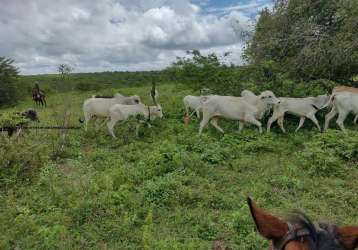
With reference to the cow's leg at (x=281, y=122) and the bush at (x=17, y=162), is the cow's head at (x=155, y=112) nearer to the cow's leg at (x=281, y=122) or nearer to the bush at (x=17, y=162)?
the cow's leg at (x=281, y=122)

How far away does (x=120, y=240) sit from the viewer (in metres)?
5.39

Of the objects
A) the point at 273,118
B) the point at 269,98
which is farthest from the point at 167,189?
the point at 269,98

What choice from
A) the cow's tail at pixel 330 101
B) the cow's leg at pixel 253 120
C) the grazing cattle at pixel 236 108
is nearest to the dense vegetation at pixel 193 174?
the cow's leg at pixel 253 120

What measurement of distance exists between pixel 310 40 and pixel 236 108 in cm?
355

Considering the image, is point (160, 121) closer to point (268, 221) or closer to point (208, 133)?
point (208, 133)

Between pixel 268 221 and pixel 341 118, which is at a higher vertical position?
pixel 268 221

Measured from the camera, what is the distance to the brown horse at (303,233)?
167 cm

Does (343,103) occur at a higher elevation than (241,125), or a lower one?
higher

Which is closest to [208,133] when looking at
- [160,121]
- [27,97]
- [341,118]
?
[160,121]

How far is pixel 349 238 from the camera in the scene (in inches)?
67.2

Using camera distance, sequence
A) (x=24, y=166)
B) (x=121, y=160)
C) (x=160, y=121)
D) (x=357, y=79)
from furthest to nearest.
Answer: (x=357, y=79) < (x=160, y=121) < (x=121, y=160) < (x=24, y=166)

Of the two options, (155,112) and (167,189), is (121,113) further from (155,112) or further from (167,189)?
(167,189)

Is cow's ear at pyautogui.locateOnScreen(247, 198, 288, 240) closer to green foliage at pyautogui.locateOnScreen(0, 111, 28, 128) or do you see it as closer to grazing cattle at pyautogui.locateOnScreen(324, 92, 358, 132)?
green foliage at pyautogui.locateOnScreen(0, 111, 28, 128)

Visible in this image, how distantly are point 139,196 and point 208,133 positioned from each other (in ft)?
17.5
